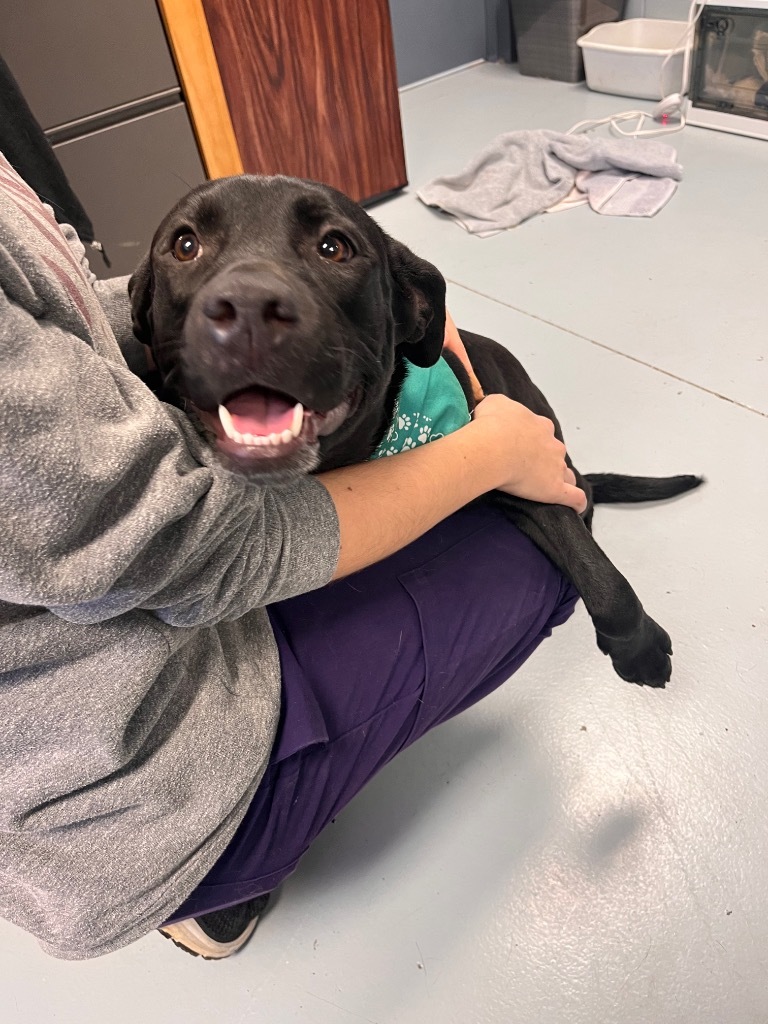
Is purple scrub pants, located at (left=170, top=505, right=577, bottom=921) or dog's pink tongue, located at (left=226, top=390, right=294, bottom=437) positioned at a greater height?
dog's pink tongue, located at (left=226, top=390, right=294, bottom=437)

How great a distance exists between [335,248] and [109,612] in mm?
506

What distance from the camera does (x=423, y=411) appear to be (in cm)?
101

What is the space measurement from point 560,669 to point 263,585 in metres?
0.76

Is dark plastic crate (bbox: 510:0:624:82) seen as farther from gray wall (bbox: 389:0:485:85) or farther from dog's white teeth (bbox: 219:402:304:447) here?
dog's white teeth (bbox: 219:402:304:447)

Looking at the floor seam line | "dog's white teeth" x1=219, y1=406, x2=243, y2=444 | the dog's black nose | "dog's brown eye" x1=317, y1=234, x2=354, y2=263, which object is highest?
the dog's black nose

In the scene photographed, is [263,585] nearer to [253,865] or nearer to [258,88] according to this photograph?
[253,865]

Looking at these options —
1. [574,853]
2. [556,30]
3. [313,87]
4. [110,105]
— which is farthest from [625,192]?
[574,853]

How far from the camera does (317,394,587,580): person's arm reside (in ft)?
2.67

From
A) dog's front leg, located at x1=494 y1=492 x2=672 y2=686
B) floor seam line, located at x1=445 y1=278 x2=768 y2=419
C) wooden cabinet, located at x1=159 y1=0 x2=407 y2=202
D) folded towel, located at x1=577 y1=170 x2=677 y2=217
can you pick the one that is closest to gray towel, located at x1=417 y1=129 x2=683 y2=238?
folded towel, located at x1=577 y1=170 x2=677 y2=217

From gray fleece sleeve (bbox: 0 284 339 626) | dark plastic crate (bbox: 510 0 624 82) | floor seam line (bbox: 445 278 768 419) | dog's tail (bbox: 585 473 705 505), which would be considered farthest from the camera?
dark plastic crate (bbox: 510 0 624 82)

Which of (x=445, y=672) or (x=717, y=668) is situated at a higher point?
(x=445, y=672)

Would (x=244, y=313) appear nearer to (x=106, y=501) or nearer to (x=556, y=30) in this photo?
(x=106, y=501)

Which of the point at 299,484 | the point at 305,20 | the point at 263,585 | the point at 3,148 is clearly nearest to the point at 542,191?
the point at 305,20

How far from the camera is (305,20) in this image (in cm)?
222
